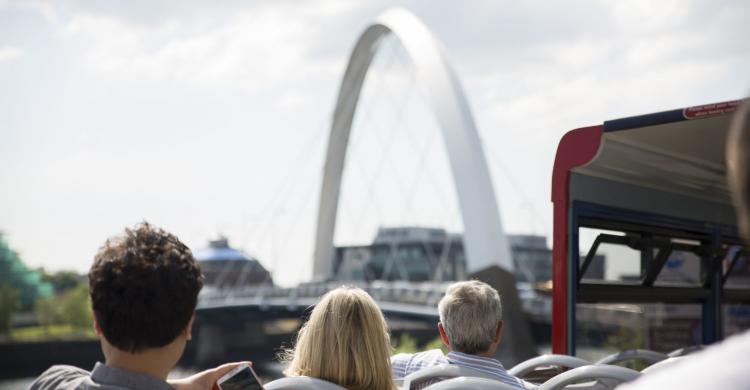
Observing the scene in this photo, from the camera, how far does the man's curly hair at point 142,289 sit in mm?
1760

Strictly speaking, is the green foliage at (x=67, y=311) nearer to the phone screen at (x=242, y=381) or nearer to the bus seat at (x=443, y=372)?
the bus seat at (x=443, y=372)

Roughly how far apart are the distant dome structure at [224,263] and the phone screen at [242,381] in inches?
2023

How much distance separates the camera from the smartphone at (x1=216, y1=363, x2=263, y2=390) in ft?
6.48

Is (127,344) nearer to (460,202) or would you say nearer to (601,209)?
(601,209)

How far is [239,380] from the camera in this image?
78.5 inches

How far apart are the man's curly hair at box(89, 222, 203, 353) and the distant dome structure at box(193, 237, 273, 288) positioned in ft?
169

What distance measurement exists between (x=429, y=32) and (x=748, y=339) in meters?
28.0

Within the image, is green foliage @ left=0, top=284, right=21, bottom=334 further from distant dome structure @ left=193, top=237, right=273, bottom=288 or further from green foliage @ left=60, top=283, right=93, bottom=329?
distant dome structure @ left=193, top=237, right=273, bottom=288

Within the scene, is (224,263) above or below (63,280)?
above

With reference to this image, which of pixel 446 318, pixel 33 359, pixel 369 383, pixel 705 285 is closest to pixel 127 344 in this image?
pixel 369 383

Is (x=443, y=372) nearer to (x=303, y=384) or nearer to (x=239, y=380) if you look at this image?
(x=303, y=384)

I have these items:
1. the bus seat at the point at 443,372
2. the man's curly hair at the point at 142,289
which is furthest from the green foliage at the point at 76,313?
the man's curly hair at the point at 142,289

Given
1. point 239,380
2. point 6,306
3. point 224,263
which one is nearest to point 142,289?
point 239,380

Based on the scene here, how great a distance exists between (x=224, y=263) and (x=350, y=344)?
55802mm
